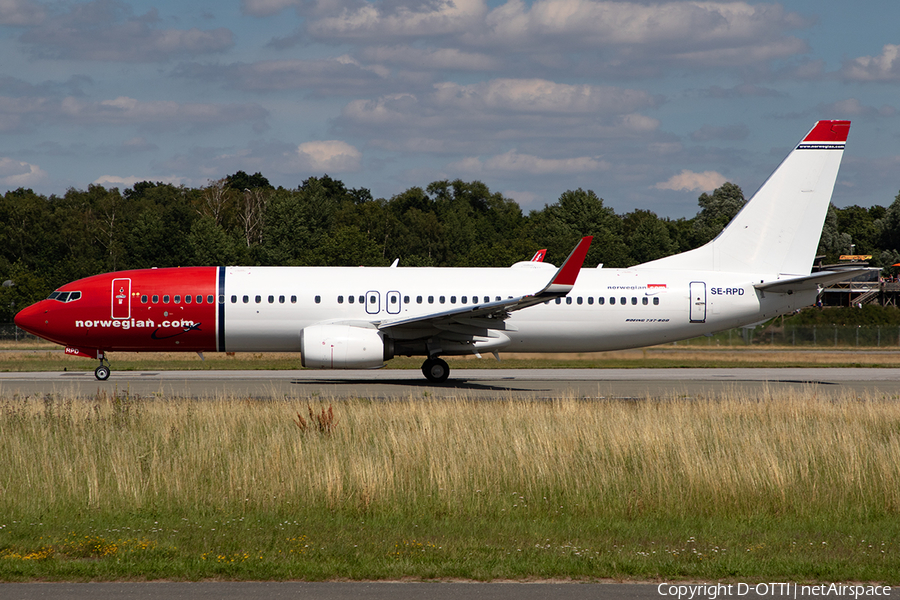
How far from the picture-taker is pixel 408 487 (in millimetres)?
11531

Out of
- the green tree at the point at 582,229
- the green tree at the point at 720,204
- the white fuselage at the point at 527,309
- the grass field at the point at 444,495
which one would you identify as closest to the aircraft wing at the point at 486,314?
the white fuselage at the point at 527,309

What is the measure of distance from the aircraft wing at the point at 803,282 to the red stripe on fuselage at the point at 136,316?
18.2 m

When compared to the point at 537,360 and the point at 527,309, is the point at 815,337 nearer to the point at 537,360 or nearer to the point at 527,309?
the point at 537,360

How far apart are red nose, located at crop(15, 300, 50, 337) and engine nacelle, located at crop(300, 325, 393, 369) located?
8.46 m

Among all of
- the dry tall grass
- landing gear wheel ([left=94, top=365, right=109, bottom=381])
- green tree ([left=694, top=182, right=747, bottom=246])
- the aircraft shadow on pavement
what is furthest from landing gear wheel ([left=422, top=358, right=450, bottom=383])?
green tree ([left=694, top=182, right=747, bottom=246])

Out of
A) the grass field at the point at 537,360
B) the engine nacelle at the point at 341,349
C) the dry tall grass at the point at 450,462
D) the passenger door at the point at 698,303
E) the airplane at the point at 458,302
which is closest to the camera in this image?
the dry tall grass at the point at 450,462

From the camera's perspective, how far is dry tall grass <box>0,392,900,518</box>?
11047 millimetres

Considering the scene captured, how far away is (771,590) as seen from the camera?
7.62 m

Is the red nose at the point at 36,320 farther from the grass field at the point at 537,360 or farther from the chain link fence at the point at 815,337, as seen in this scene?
the chain link fence at the point at 815,337

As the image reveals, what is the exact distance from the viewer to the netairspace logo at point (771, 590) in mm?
7449

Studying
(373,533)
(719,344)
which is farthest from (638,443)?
(719,344)

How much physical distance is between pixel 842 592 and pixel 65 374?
28267 millimetres

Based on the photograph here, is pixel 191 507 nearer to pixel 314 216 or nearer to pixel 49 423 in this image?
pixel 49 423

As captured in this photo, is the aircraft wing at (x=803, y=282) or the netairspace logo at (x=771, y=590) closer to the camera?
the netairspace logo at (x=771, y=590)
